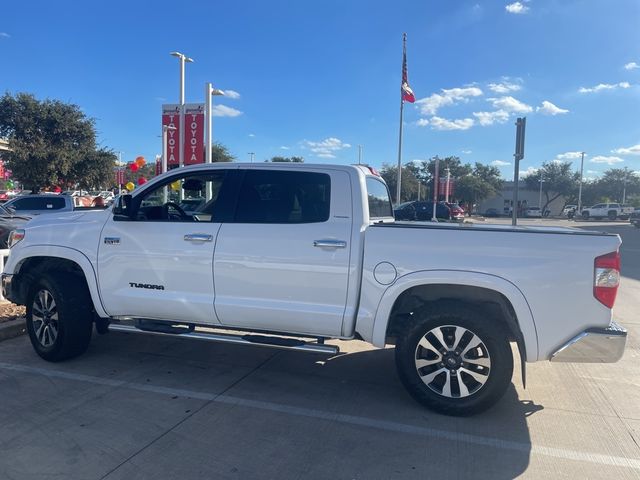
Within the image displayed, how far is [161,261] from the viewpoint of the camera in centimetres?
475

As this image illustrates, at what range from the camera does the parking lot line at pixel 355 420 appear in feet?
11.8

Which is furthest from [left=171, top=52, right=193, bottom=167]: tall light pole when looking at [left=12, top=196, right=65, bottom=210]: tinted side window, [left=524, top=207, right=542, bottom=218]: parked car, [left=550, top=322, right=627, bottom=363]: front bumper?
[left=524, top=207, right=542, bottom=218]: parked car

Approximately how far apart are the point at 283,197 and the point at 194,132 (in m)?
14.0

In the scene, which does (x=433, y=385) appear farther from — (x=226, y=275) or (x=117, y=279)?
(x=117, y=279)

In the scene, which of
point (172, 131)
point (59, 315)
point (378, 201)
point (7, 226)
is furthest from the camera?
point (172, 131)

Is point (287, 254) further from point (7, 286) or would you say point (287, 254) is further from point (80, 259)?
point (7, 286)

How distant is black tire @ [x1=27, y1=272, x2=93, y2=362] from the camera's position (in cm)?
505

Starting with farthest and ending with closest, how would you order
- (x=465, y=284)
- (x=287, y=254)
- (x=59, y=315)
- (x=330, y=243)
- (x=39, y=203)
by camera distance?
(x=39, y=203)
(x=59, y=315)
(x=287, y=254)
(x=330, y=243)
(x=465, y=284)

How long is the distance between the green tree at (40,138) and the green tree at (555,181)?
2578 inches

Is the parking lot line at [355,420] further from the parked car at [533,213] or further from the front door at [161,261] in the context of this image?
the parked car at [533,213]

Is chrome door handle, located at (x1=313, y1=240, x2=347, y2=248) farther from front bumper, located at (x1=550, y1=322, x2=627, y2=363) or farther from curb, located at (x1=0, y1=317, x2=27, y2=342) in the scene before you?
curb, located at (x1=0, y1=317, x2=27, y2=342)

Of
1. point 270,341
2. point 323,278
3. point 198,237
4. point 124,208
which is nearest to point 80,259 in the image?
point 124,208

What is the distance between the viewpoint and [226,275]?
4.55 meters

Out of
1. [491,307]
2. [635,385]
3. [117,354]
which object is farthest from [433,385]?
[117,354]
